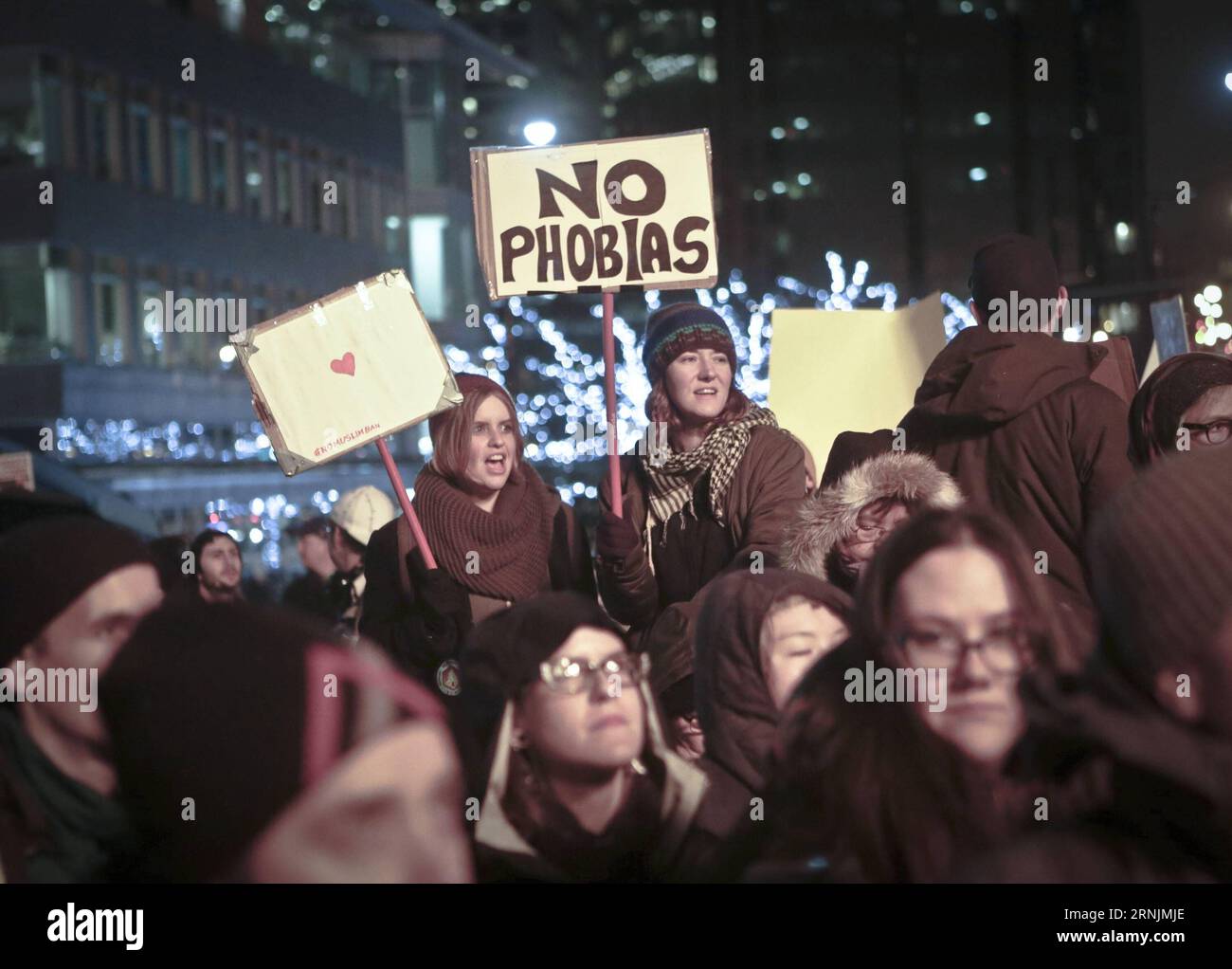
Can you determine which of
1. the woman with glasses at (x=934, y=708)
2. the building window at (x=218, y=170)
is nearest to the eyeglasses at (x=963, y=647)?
the woman with glasses at (x=934, y=708)

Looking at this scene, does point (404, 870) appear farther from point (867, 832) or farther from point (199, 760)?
point (867, 832)

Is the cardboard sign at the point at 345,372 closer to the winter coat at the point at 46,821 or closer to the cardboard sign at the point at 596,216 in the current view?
the cardboard sign at the point at 596,216

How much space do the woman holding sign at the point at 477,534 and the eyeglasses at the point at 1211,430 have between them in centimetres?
186

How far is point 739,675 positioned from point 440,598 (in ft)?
6.19

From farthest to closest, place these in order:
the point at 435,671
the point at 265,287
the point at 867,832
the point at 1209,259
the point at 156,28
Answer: the point at 265,287 < the point at 156,28 < the point at 1209,259 < the point at 435,671 < the point at 867,832

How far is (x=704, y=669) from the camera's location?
3.38 metres

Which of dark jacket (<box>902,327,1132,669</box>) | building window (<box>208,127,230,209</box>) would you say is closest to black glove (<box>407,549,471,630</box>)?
dark jacket (<box>902,327,1132,669</box>)

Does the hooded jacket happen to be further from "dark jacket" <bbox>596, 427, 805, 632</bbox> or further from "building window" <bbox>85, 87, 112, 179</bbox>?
"building window" <bbox>85, 87, 112, 179</bbox>

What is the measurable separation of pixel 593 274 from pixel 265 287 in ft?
102

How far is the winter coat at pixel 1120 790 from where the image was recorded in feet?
7.80

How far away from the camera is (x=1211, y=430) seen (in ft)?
15.4

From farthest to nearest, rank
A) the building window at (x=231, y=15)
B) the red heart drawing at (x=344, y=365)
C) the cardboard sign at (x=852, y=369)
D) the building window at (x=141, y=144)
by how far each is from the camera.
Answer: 1. the building window at (x=231, y=15)
2. the building window at (x=141, y=144)
3. the cardboard sign at (x=852, y=369)
4. the red heart drawing at (x=344, y=365)

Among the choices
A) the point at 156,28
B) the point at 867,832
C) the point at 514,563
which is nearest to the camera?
the point at 867,832
